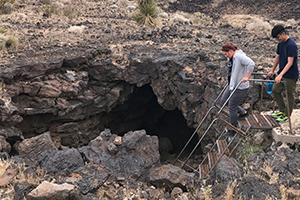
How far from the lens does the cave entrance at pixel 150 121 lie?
13.2 meters

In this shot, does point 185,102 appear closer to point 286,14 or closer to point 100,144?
point 100,144

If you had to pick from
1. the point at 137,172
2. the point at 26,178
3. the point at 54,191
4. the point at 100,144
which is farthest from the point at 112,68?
the point at 54,191

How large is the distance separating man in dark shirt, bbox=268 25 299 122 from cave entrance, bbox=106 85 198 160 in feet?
25.2

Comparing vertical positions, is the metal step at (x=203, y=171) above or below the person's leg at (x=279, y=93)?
below

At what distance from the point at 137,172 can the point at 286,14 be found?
21.8 m

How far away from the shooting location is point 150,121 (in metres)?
15.1

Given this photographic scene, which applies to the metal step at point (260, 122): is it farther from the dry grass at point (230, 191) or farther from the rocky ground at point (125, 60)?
the dry grass at point (230, 191)

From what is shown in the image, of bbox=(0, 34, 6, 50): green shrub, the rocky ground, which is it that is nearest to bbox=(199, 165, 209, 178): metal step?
the rocky ground

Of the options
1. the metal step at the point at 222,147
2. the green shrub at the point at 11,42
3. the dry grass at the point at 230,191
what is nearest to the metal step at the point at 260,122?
the metal step at the point at 222,147

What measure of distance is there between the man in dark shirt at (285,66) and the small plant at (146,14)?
1072 centimetres

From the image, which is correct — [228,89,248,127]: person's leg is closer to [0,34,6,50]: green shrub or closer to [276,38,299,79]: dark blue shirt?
[276,38,299,79]: dark blue shirt

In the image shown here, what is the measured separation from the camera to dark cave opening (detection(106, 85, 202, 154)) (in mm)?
13188

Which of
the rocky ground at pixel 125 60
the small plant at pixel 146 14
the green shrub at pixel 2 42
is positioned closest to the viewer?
the rocky ground at pixel 125 60

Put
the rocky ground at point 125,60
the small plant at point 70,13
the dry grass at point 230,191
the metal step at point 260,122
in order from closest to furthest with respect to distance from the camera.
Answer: the dry grass at point 230,191
the rocky ground at point 125,60
the metal step at point 260,122
the small plant at point 70,13
